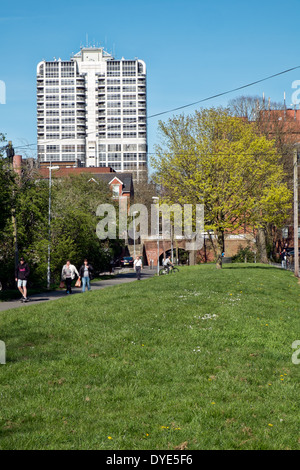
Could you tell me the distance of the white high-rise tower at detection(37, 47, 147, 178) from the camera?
156m

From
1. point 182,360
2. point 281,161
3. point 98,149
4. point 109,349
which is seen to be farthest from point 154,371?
point 98,149

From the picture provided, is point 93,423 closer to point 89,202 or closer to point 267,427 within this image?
point 267,427

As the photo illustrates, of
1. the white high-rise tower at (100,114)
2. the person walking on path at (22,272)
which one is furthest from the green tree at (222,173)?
the white high-rise tower at (100,114)

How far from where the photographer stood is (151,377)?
8.31 m

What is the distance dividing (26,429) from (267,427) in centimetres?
290

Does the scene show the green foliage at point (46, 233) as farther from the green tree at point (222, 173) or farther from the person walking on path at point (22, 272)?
the green tree at point (222, 173)

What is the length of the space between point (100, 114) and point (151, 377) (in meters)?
156

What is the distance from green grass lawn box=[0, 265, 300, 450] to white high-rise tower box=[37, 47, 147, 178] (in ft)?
476

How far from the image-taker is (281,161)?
52.6m

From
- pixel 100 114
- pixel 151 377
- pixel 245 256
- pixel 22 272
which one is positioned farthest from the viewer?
pixel 100 114

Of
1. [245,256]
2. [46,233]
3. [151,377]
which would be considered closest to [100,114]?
[245,256]

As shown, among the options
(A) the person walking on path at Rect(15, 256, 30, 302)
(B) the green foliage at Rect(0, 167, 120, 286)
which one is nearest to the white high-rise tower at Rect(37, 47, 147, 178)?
(B) the green foliage at Rect(0, 167, 120, 286)

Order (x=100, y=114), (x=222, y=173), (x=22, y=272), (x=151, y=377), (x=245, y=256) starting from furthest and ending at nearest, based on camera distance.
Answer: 1. (x=100, y=114)
2. (x=245, y=256)
3. (x=222, y=173)
4. (x=22, y=272)
5. (x=151, y=377)

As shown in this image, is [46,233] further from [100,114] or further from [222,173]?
[100,114]
